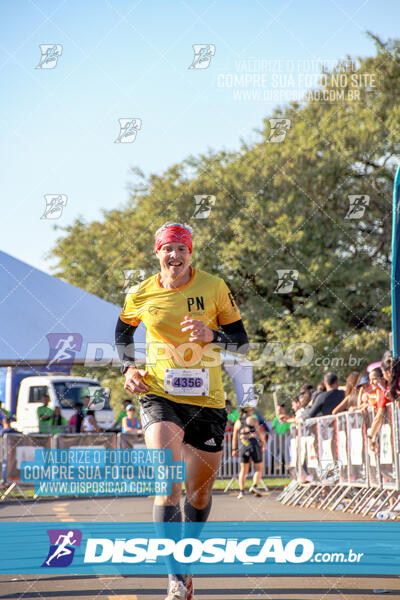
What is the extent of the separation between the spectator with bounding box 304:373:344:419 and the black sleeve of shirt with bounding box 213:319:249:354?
870cm

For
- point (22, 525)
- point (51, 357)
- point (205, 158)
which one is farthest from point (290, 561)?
point (205, 158)

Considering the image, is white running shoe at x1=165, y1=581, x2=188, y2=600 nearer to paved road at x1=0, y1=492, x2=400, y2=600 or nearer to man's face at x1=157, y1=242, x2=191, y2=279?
paved road at x1=0, y1=492, x2=400, y2=600

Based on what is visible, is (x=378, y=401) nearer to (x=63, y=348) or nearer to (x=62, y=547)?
(x=62, y=547)

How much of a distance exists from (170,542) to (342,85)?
31.6 m

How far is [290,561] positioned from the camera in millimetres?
7070

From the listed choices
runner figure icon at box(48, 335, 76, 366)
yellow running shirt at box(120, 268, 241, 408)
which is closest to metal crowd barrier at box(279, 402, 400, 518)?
yellow running shirt at box(120, 268, 241, 408)

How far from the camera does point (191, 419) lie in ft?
17.5

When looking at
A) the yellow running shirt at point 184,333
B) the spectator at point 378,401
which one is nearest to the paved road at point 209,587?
the yellow running shirt at point 184,333

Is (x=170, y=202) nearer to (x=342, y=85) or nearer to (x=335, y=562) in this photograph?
(x=342, y=85)

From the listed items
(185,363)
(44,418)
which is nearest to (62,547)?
(185,363)

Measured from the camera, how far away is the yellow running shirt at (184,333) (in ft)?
17.6

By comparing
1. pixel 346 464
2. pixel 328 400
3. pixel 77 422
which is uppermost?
pixel 328 400

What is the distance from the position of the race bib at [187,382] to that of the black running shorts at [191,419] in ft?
0.26

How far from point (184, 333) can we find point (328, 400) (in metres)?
9.09
